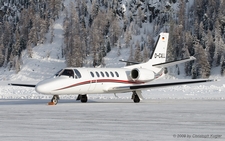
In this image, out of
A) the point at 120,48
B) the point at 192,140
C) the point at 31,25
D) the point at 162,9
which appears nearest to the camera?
the point at 192,140

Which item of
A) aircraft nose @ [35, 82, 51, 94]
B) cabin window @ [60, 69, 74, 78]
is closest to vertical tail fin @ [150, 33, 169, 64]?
cabin window @ [60, 69, 74, 78]

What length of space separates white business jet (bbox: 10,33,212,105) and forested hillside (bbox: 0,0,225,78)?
63.1 m

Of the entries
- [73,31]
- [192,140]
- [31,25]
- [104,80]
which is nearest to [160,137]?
[192,140]

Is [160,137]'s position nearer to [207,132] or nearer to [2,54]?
[207,132]

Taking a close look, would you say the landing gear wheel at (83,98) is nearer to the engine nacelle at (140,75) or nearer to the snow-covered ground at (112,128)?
the engine nacelle at (140,75)

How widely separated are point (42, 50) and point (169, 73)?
3724 cm

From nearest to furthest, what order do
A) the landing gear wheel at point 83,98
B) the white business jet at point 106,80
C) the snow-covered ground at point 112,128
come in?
the snow-covered ground at point 112,128
the white business jet at point 106,80
the landing gear wheel at point 83,98

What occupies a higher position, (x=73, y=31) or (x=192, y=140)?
(x=192, y=140)

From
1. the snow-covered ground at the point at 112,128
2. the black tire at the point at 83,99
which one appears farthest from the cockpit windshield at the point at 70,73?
the snow-covered ground at the point at 112,128

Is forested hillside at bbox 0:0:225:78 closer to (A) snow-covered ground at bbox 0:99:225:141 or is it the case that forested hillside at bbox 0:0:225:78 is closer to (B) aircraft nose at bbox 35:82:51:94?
(B) aircraft nose at bbox 35:82:51:94

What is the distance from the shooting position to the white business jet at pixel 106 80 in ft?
72.7

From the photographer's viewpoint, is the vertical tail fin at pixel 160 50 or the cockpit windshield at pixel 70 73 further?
the vertical tail fin at pixel 160 50

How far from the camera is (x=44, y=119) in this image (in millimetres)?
14688

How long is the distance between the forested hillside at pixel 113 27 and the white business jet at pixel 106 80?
63135mm
